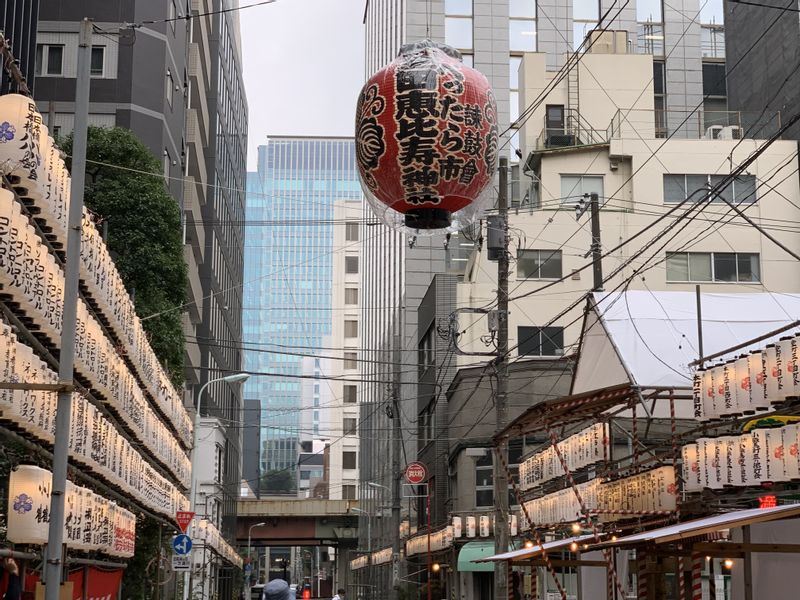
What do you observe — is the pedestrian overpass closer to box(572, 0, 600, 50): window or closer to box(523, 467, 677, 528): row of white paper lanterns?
box(572, 0, 600, 50): window

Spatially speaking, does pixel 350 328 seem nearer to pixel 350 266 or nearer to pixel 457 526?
pixel 350 266

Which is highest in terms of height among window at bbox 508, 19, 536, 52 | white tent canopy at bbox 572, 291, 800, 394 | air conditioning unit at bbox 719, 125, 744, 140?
window at bbox 508, 19, 536, 52

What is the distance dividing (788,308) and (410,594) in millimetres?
34205

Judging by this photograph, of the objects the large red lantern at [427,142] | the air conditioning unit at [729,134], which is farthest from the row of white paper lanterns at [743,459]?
the air conditioning unit at [729,134]

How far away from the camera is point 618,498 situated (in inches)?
804

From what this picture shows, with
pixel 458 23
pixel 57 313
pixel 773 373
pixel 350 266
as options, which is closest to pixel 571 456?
pixel 773 373

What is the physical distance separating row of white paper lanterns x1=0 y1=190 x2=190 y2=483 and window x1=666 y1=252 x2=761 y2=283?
2481 centimetres

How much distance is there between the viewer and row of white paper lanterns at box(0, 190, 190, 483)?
12.9 meters

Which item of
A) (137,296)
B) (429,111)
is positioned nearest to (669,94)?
(137,296)

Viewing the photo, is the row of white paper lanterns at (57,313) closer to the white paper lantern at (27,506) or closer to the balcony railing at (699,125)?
the white paper lantern at (27,506)

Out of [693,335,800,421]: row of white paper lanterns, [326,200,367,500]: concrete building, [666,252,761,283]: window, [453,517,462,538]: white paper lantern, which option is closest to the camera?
[693,335,800,421]: row of white paper lanterns

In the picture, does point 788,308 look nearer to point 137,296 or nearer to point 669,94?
point 137,296

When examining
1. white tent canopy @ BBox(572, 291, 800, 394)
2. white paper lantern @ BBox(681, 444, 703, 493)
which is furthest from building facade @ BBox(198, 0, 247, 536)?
white paper lantern @ BBox(681, 444, 703, 493)

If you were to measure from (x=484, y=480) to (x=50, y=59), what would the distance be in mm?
24954
